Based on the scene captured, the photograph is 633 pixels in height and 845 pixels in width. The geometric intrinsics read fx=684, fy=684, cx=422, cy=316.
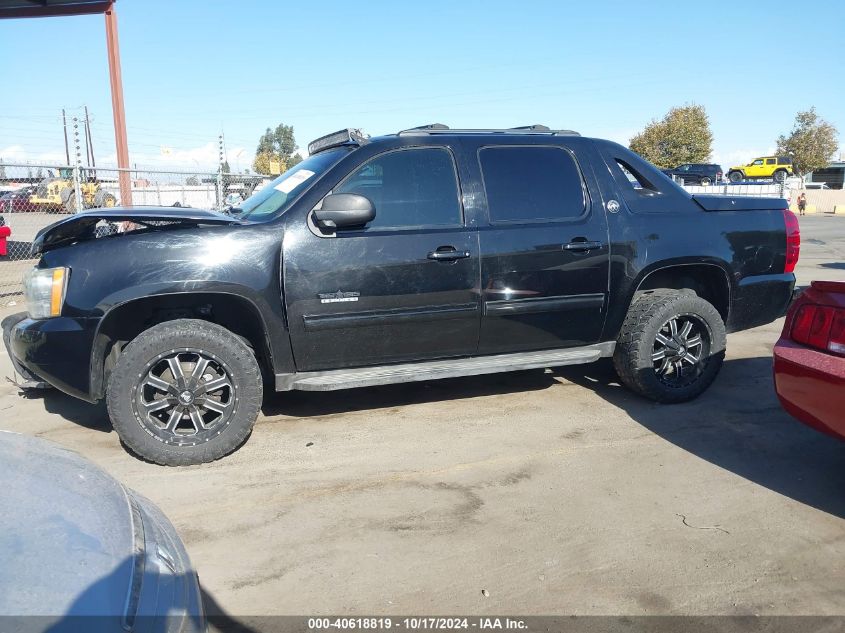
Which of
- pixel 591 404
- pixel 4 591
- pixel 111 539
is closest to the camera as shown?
pixel 4 591

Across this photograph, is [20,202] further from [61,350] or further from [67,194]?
[61,350]

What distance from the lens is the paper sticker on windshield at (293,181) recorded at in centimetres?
438

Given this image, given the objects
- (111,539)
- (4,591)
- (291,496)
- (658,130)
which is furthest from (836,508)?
(658,130)

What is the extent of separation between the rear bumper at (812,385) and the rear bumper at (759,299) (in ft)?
4.76

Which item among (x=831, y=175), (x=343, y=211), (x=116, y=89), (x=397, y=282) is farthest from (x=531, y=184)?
(x=831, y=175)

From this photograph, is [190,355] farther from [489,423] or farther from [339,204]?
[489,423]

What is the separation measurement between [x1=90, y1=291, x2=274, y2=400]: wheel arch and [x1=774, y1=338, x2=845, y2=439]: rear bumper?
286 centimetres

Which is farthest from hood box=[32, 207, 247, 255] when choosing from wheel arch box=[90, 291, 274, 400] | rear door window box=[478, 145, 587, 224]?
rear door window box=[478, 145, 587, 224]

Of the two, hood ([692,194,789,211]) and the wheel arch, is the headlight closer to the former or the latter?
the wheel arch

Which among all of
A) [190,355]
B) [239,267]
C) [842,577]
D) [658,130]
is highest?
[658,130]

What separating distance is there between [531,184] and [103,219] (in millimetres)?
2679

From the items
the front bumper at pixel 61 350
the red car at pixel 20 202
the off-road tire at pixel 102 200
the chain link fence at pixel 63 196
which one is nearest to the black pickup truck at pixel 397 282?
the front bumper at pixel 61 350

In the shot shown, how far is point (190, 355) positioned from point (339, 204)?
124 centimetres

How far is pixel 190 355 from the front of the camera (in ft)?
13.1
